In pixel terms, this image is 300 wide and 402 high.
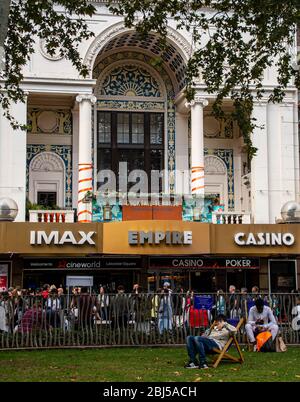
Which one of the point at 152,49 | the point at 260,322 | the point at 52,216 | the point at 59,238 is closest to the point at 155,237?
the point at 59,238

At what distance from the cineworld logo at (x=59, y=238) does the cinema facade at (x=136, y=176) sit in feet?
0.13

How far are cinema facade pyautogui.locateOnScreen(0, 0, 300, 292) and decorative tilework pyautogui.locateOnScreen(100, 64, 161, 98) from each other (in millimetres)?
50

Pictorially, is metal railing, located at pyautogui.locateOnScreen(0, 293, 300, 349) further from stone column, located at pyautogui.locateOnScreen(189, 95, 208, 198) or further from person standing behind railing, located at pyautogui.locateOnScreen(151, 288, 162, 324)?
stone column, located at pyautogui.locateOnScreen(189, 95, 208, 198)

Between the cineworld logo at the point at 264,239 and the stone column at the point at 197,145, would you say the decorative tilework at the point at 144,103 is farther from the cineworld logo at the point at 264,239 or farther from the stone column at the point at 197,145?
the cineworld logo at the point at 264,239

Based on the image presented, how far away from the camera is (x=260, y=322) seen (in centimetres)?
1756

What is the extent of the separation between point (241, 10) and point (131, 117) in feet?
60.0

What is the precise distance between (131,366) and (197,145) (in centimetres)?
1978

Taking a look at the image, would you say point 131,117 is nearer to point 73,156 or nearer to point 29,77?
point 73,156

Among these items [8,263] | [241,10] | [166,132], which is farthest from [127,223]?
[241,10]

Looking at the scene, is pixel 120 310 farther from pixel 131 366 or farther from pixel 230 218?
pixel 230 218

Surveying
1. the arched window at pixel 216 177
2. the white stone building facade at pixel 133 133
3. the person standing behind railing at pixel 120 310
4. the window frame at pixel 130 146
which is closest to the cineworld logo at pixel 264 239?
the white stone building facade at pixel 133 133

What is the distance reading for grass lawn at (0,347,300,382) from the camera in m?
12.9

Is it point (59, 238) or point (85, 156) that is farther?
point (85, 156)

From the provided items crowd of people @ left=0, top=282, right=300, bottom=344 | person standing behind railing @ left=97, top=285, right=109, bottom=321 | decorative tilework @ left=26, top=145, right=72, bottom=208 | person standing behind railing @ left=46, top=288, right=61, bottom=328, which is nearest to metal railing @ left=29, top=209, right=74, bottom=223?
decorative tilework @ left=26, top=145, right=72, bottom=208
